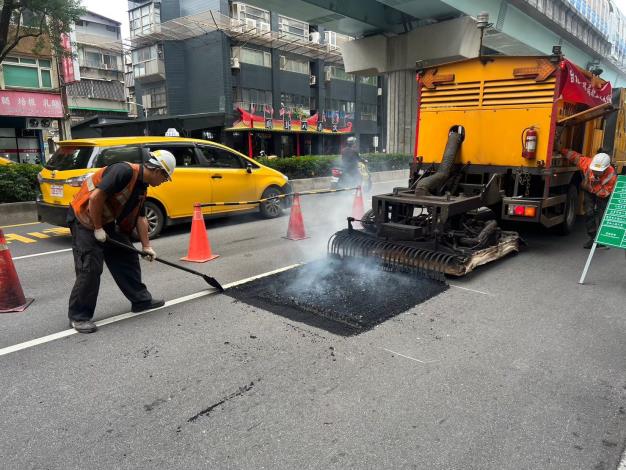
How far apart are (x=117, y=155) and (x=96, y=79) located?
38.4 meters

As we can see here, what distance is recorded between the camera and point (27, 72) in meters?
23.2

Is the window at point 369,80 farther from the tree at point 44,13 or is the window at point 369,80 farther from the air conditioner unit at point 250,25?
the tree at point 44,13

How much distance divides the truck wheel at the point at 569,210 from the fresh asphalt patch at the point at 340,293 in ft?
12.8

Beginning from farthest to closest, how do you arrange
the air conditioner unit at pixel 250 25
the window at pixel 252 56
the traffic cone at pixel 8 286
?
the window at pixel 252 56, the air conditioner unit at pixel 250 25, the traffic cone at pixel 8 286

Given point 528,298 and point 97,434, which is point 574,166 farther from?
point 97,434

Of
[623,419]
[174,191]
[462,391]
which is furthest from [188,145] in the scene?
[623,419]

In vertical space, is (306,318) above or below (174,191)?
below

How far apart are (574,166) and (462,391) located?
6078mm

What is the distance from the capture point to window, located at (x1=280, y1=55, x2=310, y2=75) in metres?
40.0

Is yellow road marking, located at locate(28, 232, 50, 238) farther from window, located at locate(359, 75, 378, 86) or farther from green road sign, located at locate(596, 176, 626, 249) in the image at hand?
window, located at locate(359, 75, 378, 86)

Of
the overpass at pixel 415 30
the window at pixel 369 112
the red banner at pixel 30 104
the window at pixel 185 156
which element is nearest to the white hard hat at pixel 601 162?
the window at pixel 185 156

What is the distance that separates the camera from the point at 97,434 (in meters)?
2.76

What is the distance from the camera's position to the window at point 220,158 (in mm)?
9133

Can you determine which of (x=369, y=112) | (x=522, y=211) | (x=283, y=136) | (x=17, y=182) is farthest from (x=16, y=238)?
(x=369, y=112)
